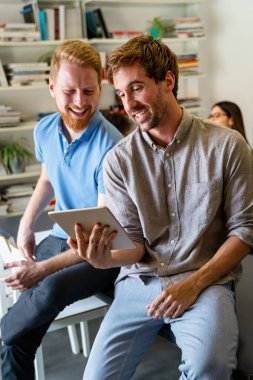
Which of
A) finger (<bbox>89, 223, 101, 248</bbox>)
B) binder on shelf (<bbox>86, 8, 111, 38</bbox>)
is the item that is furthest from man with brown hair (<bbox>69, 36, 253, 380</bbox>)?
binder on shelf (<bbox>86, 8, 111, 38</bbox>)

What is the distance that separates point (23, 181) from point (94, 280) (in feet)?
8.25

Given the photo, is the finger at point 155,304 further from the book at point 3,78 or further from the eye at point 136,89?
the book at point 3,78

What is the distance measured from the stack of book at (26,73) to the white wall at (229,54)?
1583 millimetres

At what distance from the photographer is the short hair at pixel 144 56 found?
1.46 meters

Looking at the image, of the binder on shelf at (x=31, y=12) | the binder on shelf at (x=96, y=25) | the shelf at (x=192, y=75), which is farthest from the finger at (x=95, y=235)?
the shelf at (x=192, y=75)

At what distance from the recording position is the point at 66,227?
1.33m

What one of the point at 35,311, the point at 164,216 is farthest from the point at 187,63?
the point at 35,311

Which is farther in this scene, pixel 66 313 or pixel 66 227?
pixel 66 313

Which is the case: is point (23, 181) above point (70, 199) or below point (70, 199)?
below

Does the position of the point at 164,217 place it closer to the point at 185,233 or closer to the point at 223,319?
the point at 185,233

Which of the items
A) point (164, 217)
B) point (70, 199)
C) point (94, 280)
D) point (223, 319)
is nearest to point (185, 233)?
point (164, 217)

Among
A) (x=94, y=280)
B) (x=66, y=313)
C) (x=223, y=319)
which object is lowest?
(x=66, y=313)

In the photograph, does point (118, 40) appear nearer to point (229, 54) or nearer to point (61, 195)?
point (229, 54)

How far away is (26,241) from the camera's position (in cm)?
199
